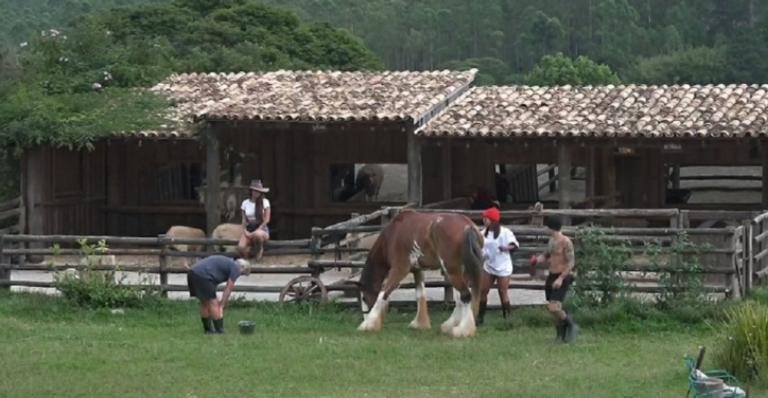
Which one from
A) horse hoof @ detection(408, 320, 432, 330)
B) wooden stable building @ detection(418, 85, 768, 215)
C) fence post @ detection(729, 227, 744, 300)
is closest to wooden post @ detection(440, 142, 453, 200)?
wooden stable building @ detection(418, 85, 768, 215)

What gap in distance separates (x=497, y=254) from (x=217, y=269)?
134 inches

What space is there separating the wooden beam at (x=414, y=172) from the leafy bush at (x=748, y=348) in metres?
11.8

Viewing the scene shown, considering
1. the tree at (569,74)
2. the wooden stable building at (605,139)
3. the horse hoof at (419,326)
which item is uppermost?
the tree at (569,74)

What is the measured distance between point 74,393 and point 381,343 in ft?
13.1

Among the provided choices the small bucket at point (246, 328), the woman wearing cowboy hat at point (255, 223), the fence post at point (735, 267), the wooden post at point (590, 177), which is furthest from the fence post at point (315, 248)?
the wooden post at point (590, 177)

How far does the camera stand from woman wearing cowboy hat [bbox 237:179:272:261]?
20.0 metres

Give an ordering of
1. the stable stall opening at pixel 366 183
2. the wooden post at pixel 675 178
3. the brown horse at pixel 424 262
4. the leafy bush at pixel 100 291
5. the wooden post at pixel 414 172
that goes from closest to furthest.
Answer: the brown horse at pixel 424 262 < the leafy bush at pixel 100 291 < the wooden post at pixel 414 172 < the wooden post at pixel 675 178 < the stable stall opening at pixel 366 183

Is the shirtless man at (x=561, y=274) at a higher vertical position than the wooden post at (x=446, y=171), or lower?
lower

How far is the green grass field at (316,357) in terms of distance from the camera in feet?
45.0

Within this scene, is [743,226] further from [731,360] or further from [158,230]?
[158,230]

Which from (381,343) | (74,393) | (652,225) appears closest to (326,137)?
(652,225)

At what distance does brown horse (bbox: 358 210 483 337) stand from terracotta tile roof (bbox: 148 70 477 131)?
22.7 feet

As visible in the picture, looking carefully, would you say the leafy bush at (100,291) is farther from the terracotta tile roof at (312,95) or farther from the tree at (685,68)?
the tree at (685,68)

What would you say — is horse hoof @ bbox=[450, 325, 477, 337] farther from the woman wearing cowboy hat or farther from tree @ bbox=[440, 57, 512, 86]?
tree @ bbox=[440, 57, 512, 86]
